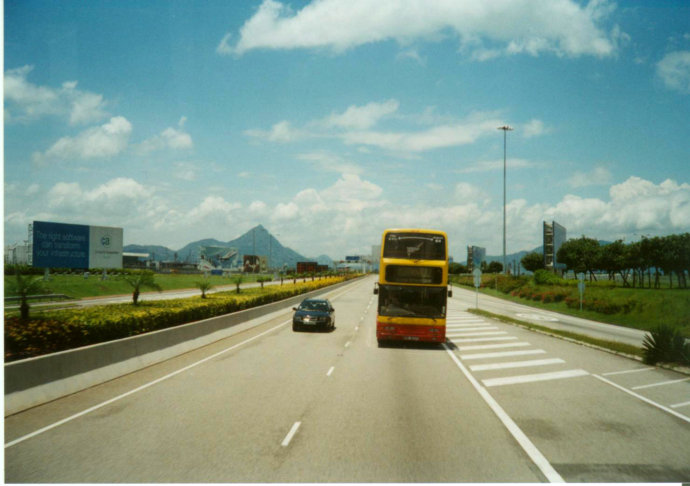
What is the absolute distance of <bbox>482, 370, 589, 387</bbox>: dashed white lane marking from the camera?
43.2 ft

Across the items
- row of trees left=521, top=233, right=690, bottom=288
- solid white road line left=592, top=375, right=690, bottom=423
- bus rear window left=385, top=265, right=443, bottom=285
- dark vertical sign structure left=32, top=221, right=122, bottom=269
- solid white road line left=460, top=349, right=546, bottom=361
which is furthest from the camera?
row of trees left=521, top=233, right=690, bottom=288

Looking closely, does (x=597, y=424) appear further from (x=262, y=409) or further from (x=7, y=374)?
(x=7, y=374)

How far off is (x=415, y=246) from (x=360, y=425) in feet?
38.4

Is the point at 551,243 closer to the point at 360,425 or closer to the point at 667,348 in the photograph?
the point at 667,348

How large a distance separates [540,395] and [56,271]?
310 feet

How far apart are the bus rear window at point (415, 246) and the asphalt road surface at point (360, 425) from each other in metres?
4.88

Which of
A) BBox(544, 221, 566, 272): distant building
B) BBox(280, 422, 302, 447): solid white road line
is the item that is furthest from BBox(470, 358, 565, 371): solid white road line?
BBox(544, 221, 566, 272): distant building

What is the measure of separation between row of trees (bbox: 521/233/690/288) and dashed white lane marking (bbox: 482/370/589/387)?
5057 cm

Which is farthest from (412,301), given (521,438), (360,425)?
(521,438)

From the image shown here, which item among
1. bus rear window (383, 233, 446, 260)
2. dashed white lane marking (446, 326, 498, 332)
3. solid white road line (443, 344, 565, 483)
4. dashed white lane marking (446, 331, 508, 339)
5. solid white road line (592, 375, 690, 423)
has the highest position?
bus rear window (383, 233, 446, 260)

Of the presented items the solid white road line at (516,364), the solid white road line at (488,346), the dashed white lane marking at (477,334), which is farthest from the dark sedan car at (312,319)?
the solid white road line at (516,364)

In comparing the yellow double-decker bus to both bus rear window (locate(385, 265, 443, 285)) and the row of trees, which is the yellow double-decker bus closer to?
bus rear window (locate(385, 265, 443, 285))

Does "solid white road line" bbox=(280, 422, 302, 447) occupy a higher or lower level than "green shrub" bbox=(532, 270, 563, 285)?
lower

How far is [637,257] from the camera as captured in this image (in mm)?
72688
